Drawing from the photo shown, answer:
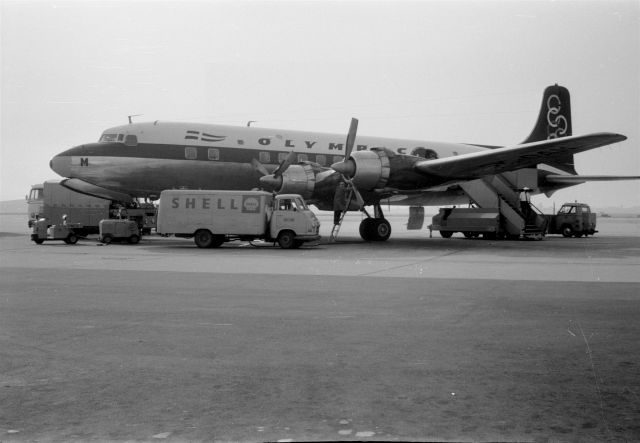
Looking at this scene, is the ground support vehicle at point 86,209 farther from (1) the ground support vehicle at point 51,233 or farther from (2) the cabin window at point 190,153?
(2) the cabin window at point 190,153

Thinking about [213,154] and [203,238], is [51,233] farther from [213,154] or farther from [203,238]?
[213,154]

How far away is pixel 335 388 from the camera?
532 cm

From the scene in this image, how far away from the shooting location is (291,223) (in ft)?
75.0

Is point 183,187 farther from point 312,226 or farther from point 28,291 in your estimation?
point 28,291

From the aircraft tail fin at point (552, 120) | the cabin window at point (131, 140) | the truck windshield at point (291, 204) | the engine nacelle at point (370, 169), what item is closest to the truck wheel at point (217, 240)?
the truck windshield at point (291, 204)

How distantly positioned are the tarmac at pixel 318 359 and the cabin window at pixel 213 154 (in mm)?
13734

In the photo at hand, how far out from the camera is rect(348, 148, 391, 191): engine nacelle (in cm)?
2470

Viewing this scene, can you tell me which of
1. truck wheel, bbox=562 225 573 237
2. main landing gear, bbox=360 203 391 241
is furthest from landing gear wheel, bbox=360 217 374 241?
truck wheel, bbox=562 225 573 237

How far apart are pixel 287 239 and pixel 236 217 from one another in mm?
1891

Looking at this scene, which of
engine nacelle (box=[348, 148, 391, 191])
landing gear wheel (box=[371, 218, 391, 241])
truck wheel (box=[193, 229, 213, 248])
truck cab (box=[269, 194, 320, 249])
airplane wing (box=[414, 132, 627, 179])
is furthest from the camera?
landing gear wheel (box=[371, 218, 391, 241])

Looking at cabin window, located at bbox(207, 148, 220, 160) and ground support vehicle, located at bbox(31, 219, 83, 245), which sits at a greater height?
cabin window, located at bbox(207, 148, 220, 160)

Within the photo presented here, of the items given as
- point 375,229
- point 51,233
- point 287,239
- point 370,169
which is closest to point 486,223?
point 375,229

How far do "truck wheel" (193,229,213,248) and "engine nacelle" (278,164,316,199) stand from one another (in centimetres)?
361

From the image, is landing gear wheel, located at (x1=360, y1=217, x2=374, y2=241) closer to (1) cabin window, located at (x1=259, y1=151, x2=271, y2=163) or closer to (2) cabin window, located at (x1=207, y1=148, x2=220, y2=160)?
(1) cabin window, located at (x1=259, y1=151, x2=271, y2=163)
